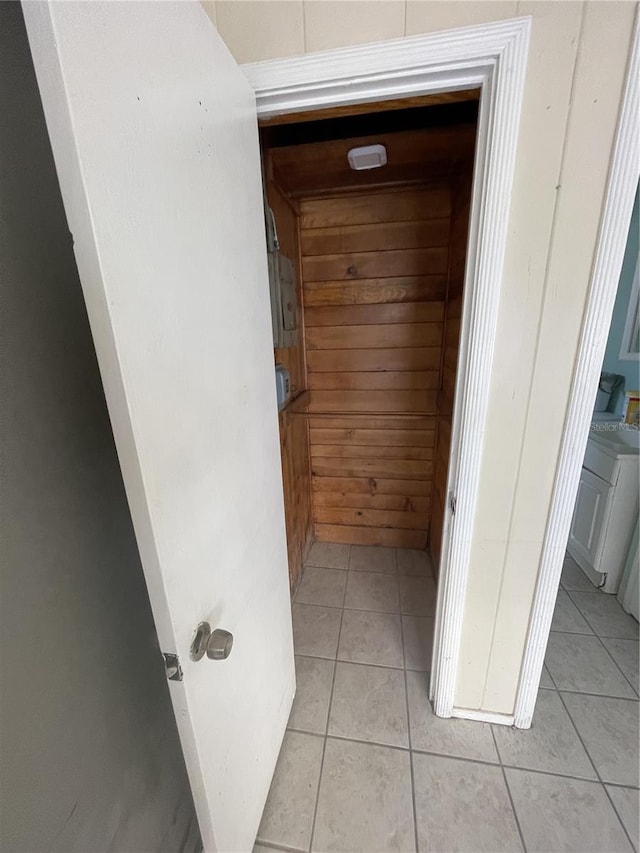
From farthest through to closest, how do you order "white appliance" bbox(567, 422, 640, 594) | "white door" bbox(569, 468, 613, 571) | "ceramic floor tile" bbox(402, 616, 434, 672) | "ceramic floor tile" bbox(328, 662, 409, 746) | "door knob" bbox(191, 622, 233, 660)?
"white door" bbox(569, 468, 613, 571) < "white appliance" bbox(567, 422, 640, 594) < "ceramic floor tile" bbox(402, 616, 434, 672) < "ceramic floor tile" bbox(328, 662, 409, 746) < "door knob" bbox(191, 622, 233, 660)

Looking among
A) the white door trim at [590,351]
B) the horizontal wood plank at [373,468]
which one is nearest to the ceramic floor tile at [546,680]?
the white door trim at [590,351]

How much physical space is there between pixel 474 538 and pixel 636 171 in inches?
40.1

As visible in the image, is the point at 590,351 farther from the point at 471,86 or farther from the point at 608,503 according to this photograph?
the point at 608,503

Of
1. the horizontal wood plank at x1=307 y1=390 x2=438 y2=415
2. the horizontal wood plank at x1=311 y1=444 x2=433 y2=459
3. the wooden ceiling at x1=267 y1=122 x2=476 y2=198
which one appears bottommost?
the horizontal wood plank at x1=311 y1=444 x2=433 y2=459

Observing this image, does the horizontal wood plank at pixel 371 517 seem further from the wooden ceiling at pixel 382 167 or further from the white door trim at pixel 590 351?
the wooden ceiling at pixel 382 167

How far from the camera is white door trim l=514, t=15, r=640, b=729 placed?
30.4 inches

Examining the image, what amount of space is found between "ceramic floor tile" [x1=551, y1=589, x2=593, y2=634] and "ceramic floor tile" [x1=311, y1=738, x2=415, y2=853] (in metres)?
1.05

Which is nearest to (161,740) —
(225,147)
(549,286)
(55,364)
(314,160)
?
(55,364)

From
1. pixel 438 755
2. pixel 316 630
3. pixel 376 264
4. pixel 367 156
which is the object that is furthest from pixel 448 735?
pixel 367 156

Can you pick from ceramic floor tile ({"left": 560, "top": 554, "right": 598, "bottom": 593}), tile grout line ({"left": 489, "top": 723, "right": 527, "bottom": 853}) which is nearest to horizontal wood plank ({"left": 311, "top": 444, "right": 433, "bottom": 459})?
ceramic floor tile ({"left": 560, "top": 554, "right": 598, "bottom": 593})

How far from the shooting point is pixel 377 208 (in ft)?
6.07

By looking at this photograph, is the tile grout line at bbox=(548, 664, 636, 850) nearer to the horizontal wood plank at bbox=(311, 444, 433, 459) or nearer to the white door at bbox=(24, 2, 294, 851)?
the white door at bbox=(24, 2, 294, 851)

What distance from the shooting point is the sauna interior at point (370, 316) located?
61.9 inches

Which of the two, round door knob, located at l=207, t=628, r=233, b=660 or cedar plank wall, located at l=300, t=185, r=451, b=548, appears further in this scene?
cedar plank wall, located at l=300, t=185, r=451, b=548
